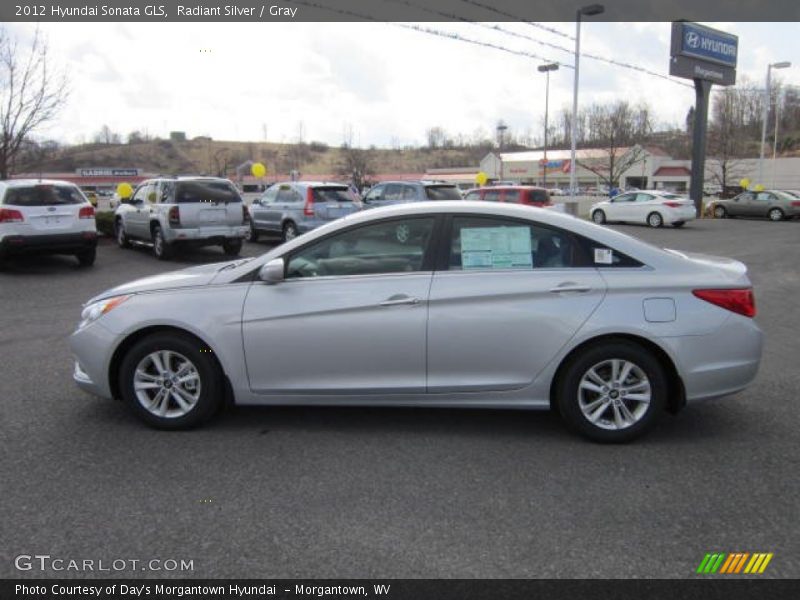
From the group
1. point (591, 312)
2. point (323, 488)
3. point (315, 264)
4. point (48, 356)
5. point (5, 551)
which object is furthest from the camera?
point (48, 356)

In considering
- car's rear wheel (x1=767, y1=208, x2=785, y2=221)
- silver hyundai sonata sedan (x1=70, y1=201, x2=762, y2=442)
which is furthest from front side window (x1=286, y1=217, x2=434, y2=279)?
car's rear wheel (x1=767, y1=208, x2=785, y2=221)

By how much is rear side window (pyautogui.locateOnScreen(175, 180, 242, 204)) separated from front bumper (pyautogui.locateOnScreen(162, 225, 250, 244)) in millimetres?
555

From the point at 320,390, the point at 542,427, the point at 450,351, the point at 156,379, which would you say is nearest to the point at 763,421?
the point at 542,427

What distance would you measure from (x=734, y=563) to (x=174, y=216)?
482 inches

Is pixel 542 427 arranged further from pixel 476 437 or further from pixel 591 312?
pixel 591 312

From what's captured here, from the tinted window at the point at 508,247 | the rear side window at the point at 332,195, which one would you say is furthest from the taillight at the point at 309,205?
the tinted window at the point at 508,247

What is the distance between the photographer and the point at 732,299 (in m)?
4.18

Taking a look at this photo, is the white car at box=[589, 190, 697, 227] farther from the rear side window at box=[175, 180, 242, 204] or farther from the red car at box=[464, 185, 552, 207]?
the rear side window at box=[175, 180, 242, 204]

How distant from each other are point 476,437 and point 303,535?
1567mm

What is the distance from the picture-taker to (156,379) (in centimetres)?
441

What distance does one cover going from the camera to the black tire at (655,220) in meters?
26.6

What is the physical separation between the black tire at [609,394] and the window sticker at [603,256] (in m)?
0.52

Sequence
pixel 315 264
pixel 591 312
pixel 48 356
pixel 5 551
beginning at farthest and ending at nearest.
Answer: pixel 48 356 → pixel 315 264 → pixel 591 312 → pixel 5 551

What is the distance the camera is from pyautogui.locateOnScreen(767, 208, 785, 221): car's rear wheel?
32125mm
